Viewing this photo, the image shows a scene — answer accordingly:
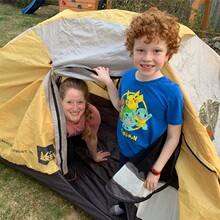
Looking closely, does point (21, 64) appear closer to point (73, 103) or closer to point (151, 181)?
Result: point (73, 103)

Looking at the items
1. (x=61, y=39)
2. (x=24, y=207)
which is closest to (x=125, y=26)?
(x=61, y=39)

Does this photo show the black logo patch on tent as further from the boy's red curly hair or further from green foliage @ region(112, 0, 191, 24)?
green foliage @ region(112, 0, 191, 24)

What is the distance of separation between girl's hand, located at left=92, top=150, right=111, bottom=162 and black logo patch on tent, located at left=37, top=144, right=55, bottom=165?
0.48m

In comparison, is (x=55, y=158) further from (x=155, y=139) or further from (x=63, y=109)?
(x=155, y=139)

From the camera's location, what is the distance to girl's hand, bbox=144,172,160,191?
1751 mm

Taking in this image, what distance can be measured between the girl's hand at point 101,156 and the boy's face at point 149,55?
114 centimetres

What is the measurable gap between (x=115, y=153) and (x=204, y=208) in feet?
3.57

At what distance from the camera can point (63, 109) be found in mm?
2264

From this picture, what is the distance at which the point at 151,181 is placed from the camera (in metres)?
1.76

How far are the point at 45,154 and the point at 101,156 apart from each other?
1.88 ft

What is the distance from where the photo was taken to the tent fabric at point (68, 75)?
79.6 inches

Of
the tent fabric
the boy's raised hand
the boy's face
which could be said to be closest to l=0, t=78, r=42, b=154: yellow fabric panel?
the tent fabric

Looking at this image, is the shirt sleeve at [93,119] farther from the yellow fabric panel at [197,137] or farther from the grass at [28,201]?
the yellow fabric panel at [197,137]

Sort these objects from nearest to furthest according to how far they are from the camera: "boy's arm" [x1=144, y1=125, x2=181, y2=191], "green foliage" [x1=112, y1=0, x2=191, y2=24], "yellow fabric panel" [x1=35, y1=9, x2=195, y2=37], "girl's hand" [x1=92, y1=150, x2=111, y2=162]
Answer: "boy's arm" [x1=144, y1=125, x2=181, y2=191] < "yellow fabric panel" [x1=35, y1=9, x2=195, y2=37] < "girl's hand" [x1=92, y1=150, x2=111, y2=162] < "green foliage" [x1=112, y1=0, x2=191, y2=24]
